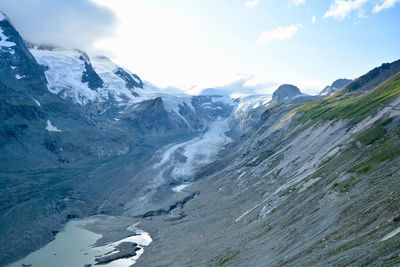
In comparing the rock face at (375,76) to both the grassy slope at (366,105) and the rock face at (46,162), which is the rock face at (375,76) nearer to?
the grassy slope at (366,105)

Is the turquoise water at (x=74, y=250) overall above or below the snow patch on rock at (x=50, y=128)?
below

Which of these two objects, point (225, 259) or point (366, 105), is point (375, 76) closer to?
point (366, 105)

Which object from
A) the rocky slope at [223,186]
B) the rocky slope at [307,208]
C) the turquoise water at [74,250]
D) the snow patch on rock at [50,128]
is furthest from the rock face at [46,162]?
the rocky slope at [307,208]

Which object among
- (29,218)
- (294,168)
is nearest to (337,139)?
(294,168)

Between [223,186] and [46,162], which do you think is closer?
[223,186]

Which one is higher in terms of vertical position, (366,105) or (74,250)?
(366,105)

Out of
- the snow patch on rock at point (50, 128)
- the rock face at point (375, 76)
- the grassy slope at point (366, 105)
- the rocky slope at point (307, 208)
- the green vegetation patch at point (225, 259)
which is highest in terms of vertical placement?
the snow patch on rock at point (50, 128)

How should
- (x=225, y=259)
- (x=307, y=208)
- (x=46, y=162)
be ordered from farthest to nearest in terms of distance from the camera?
(x=46, y=162) → (x=307, y=208) → (x=225, y=259)

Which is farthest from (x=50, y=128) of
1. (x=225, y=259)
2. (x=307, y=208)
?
(x=307, y=208)

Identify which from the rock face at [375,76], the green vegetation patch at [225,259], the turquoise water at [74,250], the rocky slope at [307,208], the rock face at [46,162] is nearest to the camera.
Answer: the rocky slope at [307,208]

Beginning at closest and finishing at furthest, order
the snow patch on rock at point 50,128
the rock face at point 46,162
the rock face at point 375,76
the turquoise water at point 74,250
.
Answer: the turquoise water at point 74,250 < the rock face at point 46,162 < the rock face at point 375,76 < the snow patch on rock at point 50,128

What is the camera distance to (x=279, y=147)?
102 metres

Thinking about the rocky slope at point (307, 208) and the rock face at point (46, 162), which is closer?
the rocky slope at point (307, 208)

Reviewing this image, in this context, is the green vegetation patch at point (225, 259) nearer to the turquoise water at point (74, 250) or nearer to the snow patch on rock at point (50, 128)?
the turquoise water at point (74, 250)
